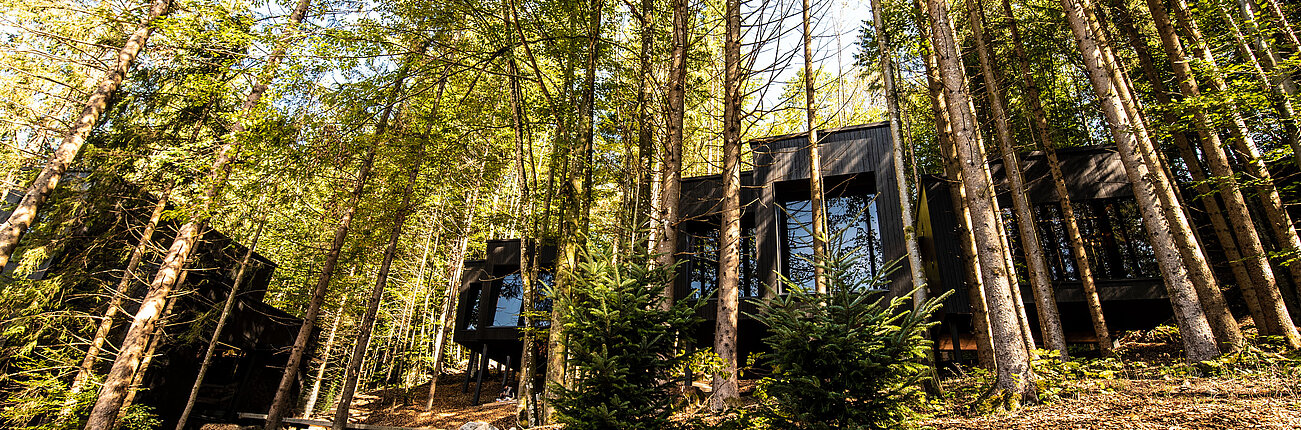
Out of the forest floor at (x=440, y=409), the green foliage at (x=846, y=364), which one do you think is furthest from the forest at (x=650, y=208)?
the forest floor at (x=440, y=409)

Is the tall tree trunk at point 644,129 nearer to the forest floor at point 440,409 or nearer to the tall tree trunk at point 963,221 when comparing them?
the tall tree trunk at point 963,221

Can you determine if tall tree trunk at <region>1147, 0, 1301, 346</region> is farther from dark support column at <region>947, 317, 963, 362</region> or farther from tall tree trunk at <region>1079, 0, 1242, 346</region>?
dark support column at <region>947, 317, 963, 362</region>

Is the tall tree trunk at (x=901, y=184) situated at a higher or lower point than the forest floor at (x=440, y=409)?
higher

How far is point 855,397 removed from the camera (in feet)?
12.4

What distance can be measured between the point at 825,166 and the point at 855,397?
604cm

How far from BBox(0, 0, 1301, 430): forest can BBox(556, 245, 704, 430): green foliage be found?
0.03 meters

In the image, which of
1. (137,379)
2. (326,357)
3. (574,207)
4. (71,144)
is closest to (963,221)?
(574,207)

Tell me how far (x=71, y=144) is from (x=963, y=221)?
Answer: 1119cm

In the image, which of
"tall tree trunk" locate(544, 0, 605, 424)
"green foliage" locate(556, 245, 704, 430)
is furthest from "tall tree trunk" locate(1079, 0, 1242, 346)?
"tall tree trunk" locate(544, 0, 605, 424)

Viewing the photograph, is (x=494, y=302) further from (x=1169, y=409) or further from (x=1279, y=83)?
(x=1279, y=83)

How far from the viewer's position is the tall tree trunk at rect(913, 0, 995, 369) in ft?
23.0

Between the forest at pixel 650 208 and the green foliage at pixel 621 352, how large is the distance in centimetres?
3

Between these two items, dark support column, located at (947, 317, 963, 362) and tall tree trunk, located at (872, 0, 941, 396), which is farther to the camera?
dark support column, located at (947, 317, 963, 362)

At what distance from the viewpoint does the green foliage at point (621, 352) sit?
3.73 meters
